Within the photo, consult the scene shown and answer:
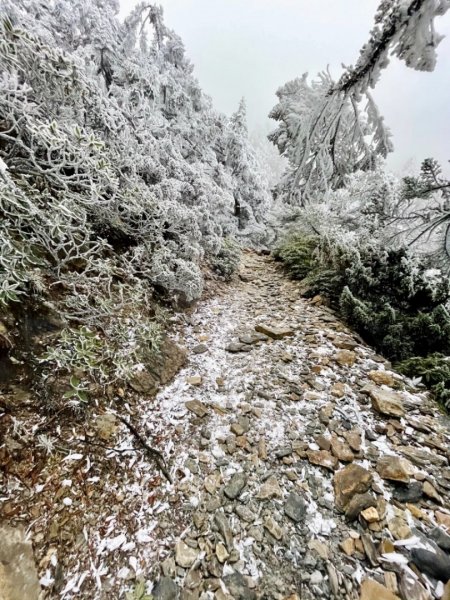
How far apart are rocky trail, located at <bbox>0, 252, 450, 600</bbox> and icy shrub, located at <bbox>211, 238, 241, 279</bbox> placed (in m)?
3.83

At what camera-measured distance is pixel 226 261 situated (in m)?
6.68

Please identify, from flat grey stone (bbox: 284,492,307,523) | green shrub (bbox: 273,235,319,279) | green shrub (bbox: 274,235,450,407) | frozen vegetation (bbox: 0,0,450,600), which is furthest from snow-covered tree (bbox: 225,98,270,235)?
flat grey stone (bbox: 284,492,307,523)

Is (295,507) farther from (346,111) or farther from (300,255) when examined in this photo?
(300,255)

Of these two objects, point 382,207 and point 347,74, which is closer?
point 347,74

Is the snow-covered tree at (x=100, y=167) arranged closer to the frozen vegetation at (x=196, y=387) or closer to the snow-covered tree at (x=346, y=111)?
the frozen vegetation at (x=196, y=387)

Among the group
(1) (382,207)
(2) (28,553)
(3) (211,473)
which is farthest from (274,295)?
(2) (28,553)

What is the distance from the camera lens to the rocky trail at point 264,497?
5.23 feet

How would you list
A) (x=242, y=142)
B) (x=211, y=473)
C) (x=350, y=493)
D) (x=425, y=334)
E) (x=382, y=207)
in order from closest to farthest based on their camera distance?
(x=350, y=493) → (x=211, y=473) → (x=425, y=334) → (x=382, y=207) → (x=242, y=142)

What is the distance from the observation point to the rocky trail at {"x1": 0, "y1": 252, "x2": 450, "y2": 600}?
1.59m

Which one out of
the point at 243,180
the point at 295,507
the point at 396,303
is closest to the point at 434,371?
the point at 396,303

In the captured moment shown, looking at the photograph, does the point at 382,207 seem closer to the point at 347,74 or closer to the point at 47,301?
the point at 347,74

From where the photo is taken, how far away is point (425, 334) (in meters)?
3.58

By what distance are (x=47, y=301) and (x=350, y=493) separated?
3.38 meters

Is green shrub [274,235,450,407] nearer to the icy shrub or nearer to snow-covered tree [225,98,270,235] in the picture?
the icy shrub
